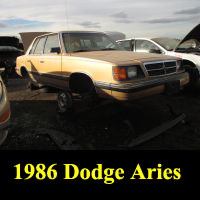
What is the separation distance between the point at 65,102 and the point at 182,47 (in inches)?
131

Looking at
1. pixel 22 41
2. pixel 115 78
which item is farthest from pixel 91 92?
pixel 22 41

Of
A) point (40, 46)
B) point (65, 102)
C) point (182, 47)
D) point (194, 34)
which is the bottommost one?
point (65, 102)

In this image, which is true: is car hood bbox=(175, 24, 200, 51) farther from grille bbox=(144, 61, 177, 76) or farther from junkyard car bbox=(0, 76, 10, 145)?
junkyard car bbox=(0, 76, 10, 145)

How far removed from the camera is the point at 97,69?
12.8 feet

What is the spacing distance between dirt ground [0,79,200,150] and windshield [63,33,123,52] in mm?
1160

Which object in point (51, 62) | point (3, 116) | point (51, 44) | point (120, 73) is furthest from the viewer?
point (51, 44)


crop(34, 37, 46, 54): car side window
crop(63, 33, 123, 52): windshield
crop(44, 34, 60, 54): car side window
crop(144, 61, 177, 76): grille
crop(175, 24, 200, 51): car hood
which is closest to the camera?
crop(144, 61, 177, 76): grille

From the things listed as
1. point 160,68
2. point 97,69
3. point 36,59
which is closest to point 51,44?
point 36,59

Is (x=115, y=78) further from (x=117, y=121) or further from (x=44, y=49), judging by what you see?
(x=44, y=49)

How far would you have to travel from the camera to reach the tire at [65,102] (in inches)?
179

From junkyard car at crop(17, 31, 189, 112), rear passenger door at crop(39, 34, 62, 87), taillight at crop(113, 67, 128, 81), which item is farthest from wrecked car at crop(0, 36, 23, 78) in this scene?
taillight at crop(113, 67, 128, 81)

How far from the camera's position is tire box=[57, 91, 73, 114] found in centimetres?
454

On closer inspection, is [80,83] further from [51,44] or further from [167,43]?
[167,43]

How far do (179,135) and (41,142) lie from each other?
2.03m
